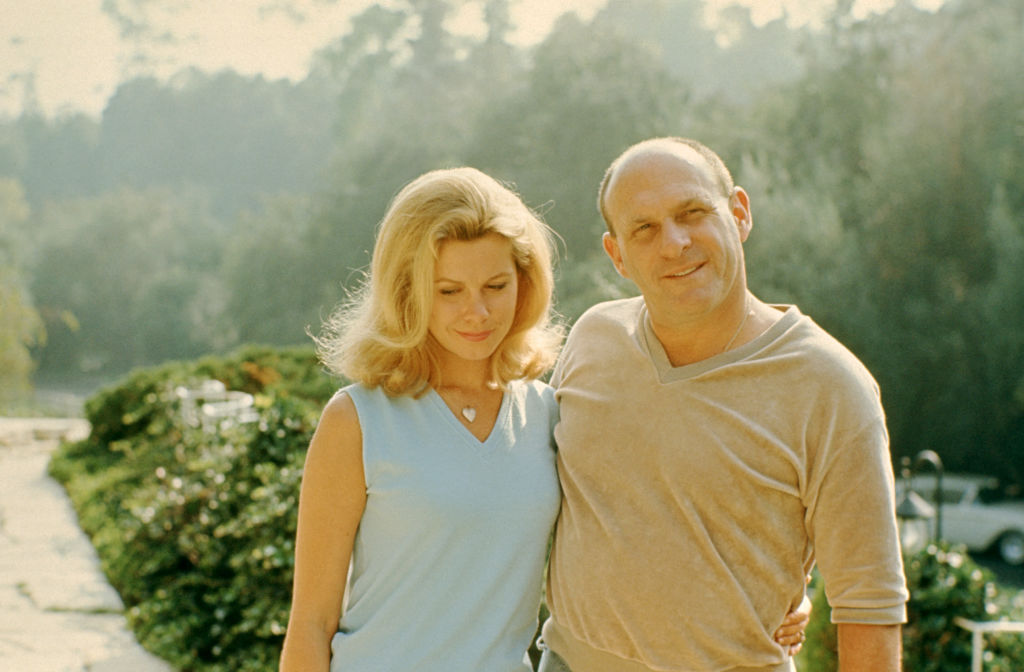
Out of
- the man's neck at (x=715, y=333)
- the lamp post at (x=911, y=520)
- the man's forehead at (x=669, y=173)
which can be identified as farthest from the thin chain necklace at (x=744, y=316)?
the lamp post at (x=911, y=520)

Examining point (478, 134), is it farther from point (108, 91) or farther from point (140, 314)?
point (108, 91)

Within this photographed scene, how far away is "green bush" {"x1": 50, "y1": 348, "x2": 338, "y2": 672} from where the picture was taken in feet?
15.5

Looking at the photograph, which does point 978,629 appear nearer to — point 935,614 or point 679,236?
point 935,614

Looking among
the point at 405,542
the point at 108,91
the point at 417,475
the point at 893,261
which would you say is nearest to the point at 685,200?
the point at 417,475

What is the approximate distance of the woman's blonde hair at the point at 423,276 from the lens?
187 centimetres

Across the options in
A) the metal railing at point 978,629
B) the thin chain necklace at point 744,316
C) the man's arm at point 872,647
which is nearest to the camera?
the man's arm at point 872,647

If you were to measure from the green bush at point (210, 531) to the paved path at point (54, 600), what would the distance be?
12 cm

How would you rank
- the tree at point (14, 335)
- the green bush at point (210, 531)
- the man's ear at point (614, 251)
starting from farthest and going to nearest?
1. the tree at point (14, 335)
2. the green bush at point (210, 531)
3. the man's ear at point (614, 251)

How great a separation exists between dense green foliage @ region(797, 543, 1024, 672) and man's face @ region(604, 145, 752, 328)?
121 inches

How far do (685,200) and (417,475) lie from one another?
79cm

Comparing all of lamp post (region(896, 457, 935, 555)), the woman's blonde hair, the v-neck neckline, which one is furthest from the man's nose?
lamp post (region(896, 457, 935, 555))

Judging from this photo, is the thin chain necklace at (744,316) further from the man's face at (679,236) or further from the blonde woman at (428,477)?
the blonde woman at (428,477)

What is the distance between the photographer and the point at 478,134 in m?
24.3

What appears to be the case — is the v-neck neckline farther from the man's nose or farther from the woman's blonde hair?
the man's nose
